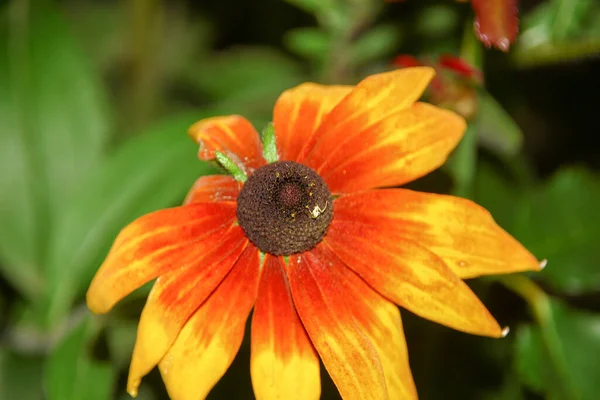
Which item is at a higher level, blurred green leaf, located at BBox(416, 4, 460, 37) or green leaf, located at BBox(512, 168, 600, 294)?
blurred green leaf, located at BBox(416, 4, 460, 37)

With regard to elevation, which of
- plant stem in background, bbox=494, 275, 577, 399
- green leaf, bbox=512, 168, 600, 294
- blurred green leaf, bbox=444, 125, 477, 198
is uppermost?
blurred green leaf, bbox=444, 125, 477, 198

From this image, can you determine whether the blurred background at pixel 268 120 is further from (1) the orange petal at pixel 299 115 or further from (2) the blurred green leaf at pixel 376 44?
(1) the orange petal at pixel 299 115

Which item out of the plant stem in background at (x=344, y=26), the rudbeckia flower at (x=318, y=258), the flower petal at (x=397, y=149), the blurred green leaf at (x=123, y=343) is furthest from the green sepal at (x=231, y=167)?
the blurred green leaf at (x=123, y=343)

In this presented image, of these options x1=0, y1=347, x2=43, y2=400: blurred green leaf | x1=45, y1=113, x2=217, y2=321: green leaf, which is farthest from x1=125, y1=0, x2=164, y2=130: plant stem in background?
x1=0, y1=347, x2=43, y2=400: blurred green leaf

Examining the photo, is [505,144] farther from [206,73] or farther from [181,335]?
[206,73]

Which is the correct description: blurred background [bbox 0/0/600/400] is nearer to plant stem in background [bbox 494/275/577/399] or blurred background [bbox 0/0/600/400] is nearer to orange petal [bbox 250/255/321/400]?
plant stem in background [bbox 494/275/577/399]

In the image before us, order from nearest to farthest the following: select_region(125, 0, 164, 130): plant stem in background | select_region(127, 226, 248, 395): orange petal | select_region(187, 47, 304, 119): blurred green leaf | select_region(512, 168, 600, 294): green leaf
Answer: select_region(127, 226, 248, 395): orange petal → select_region(512, 168, 600, 294): green leaf → select_region(187, 47, 304, 119): blurred green leaf → select_region(125, 0, 164, 130): plant stem in background

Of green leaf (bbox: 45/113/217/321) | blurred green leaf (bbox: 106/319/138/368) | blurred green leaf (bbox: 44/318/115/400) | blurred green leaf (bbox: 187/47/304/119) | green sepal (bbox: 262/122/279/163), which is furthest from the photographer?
blurred green leaf (bbox: 187/47/304/119)
